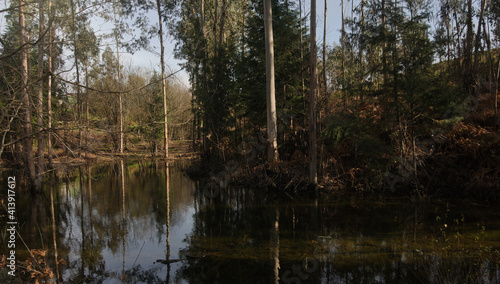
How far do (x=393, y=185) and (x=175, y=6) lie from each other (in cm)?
1829

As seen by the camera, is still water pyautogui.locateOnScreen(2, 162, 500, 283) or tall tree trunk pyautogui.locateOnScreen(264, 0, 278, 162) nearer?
still water pyautogui.locateOnScreen(2, 162, 500, 283)

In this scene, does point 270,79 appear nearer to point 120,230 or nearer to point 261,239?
point 261,239

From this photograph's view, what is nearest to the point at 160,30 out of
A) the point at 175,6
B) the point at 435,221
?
the point at 175,6

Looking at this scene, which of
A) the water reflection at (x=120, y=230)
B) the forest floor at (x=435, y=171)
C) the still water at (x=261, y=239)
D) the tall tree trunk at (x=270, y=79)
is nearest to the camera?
the still water at (x=261, y=239)

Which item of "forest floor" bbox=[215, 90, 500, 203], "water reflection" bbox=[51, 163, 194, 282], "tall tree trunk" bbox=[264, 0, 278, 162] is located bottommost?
"water reflection" bbox=[51, 163, 194, 282]

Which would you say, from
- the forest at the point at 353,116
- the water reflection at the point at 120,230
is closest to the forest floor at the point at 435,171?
the forest at the point at 353,116

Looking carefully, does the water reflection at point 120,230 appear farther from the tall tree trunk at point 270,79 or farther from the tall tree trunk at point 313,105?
the tall tree trunk at point 313,105

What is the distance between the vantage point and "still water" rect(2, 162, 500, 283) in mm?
5020

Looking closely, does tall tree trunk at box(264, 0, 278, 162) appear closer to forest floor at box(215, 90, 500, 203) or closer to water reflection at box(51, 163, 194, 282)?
forest floor at box(215, 90, 500, 203)

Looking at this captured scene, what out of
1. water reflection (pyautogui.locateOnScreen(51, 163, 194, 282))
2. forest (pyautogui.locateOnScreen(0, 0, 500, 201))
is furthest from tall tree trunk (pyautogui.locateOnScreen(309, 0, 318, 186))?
water reflection (pyautogui.locateOnScreen(51, 163, 194, 282))

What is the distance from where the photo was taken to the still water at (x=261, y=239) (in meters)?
5.02

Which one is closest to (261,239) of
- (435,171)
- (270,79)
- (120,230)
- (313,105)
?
(120,230)

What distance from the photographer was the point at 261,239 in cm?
677

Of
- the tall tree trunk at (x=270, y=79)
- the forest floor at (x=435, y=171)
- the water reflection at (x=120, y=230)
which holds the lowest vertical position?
the water reflection at (x=120, y=230)
